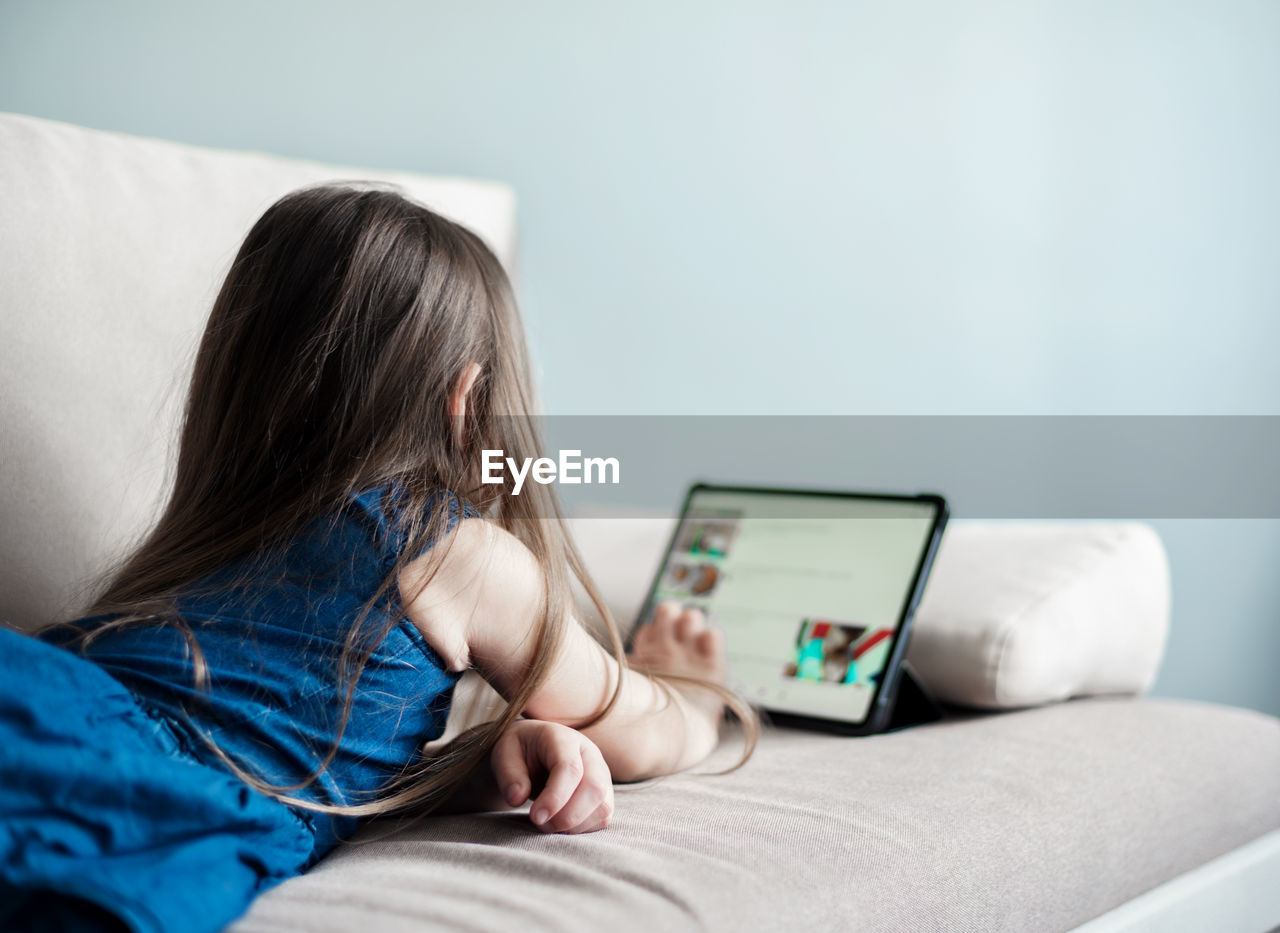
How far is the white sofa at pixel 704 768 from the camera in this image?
527 millimetres

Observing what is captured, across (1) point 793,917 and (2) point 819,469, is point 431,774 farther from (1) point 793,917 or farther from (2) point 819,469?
(2) point 819,469

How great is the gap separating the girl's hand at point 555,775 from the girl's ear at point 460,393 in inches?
7.8

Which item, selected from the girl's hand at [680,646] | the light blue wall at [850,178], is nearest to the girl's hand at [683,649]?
the girl's hand at [680,646]

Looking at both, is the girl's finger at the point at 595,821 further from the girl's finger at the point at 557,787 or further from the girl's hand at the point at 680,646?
the girl's hand at the point at 680,646

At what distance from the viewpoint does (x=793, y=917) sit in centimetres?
51

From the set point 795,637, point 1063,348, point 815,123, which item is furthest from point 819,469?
point 795,637

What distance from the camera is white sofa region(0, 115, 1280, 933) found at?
0.53 meters

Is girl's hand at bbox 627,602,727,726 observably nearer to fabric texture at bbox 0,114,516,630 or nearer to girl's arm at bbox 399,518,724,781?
girl's arm at bbox 399,518,724,781

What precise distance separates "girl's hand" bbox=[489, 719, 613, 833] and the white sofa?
2cm

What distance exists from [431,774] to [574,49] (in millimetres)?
1070

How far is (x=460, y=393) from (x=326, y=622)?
177 millimetres

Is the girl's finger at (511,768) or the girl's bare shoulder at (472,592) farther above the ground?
the girl's bare shoulder at (472,592)
